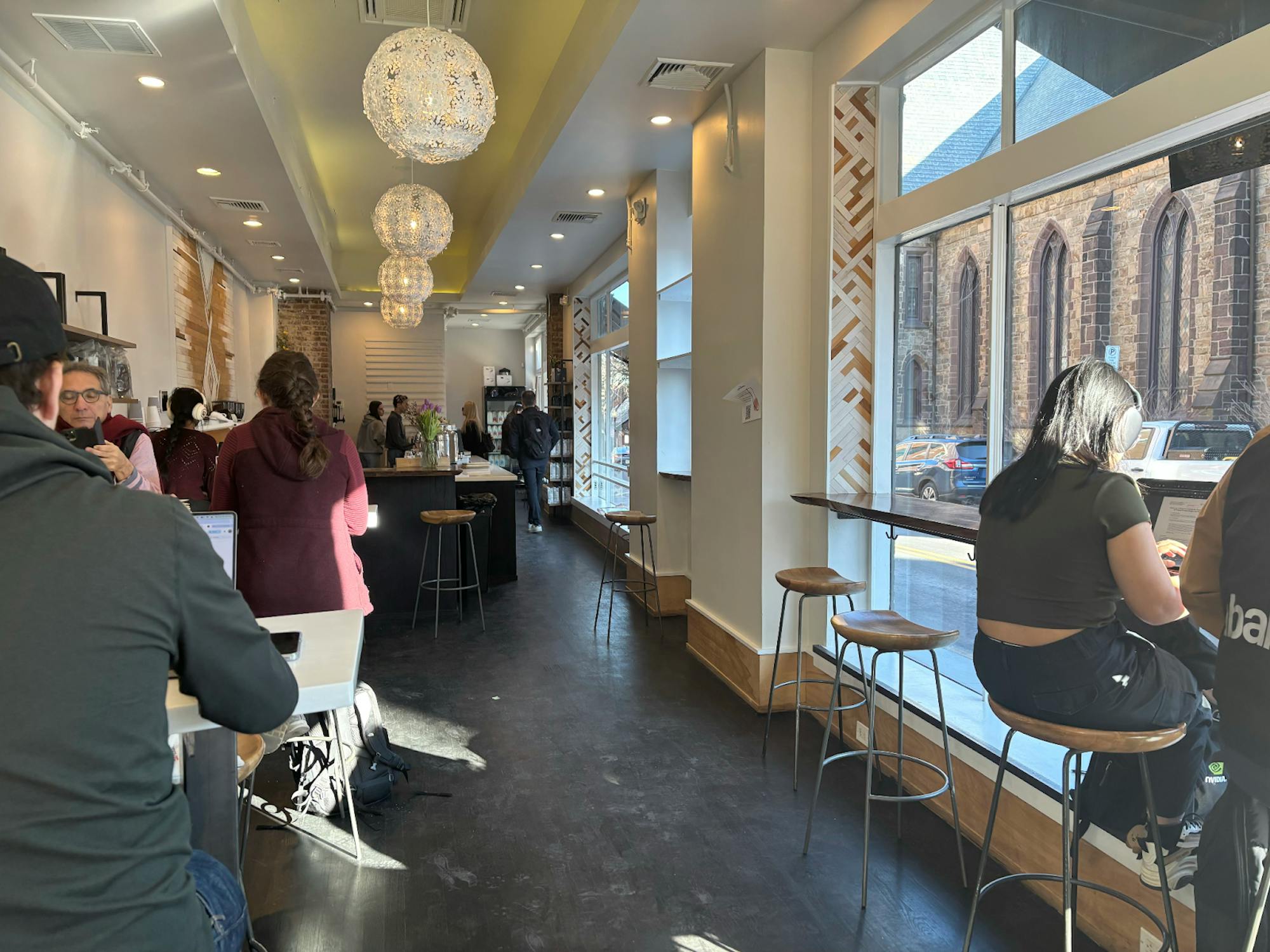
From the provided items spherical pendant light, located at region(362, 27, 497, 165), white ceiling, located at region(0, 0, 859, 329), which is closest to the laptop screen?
spherical pendant light, located at region(362, 27, 497, 165)

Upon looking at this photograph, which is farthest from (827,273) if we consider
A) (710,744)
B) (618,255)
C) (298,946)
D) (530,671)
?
(618,255)

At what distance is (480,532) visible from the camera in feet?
21.8

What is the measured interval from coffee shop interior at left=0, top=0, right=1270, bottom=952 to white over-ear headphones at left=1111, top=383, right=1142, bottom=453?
18 centimetres

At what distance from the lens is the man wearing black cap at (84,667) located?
887 millimetres

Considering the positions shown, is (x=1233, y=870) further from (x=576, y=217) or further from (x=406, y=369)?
(x=406, y=369)

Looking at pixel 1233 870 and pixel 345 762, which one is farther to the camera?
pixel 345 762

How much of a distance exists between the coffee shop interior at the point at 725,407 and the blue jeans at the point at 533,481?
2904 mm

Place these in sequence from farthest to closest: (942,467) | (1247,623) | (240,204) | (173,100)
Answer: (240,204) < (173,100) < (942,467) < (1247,623)

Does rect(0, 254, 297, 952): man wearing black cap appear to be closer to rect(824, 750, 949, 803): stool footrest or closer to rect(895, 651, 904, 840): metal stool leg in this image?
rect(824, 750, 949, 803): stool footrest

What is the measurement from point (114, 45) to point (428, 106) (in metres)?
1.72

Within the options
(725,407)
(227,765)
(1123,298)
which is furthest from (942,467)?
(227,765)

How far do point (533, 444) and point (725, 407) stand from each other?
5.85 metres

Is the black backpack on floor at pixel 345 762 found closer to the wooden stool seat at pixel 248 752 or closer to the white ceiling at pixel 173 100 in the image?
the wooden stool seat at pixel 248 752

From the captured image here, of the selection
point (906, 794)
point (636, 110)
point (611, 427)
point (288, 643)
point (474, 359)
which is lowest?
point (906, 794)
